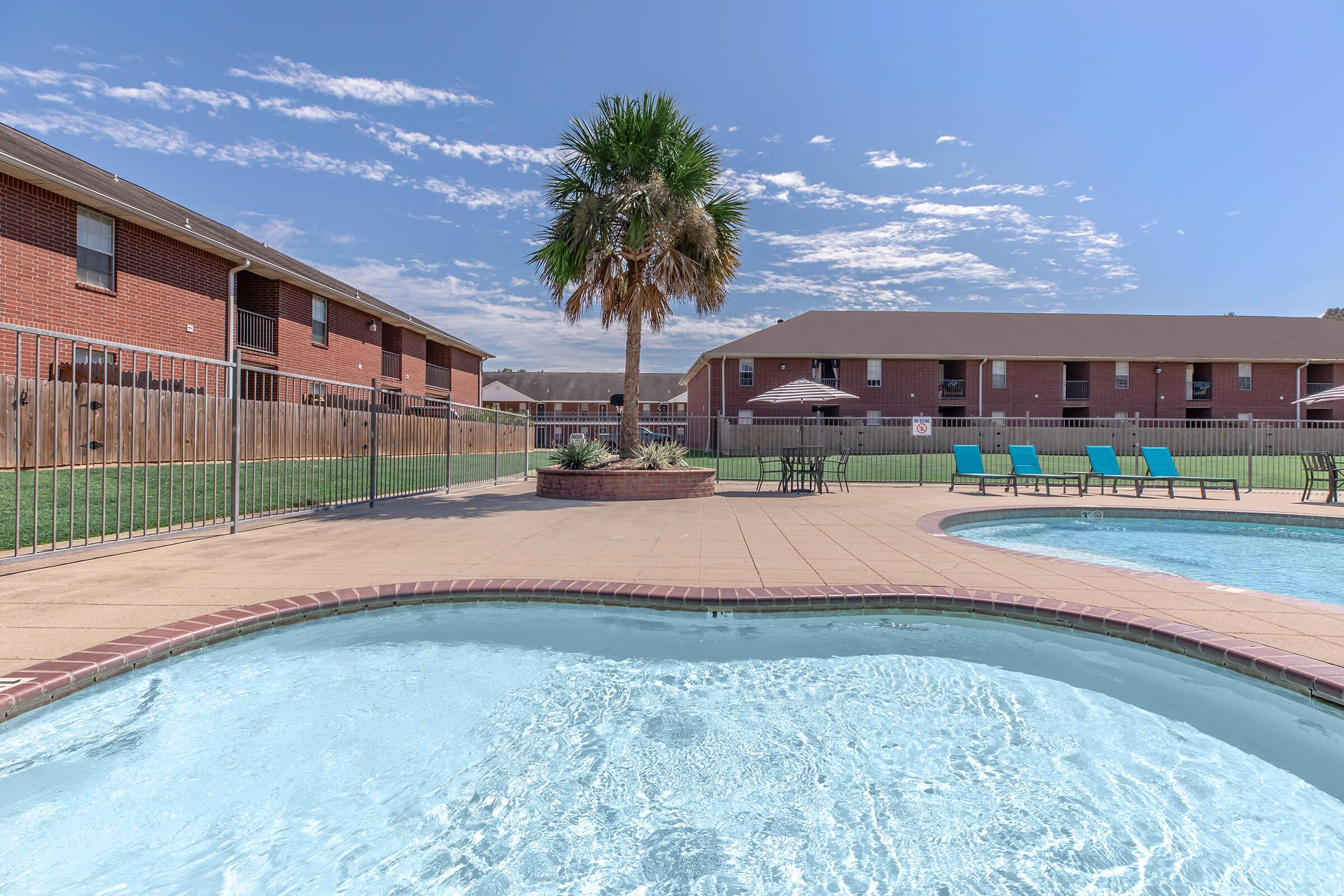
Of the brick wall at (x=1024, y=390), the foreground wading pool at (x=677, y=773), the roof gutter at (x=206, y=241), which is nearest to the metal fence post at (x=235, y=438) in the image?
the foreground wading pool at (x=677, y=773)

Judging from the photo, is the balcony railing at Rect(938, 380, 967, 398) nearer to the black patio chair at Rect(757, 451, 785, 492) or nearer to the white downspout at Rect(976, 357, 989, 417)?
the white downspout at Rect(976, 357, 989, 417)

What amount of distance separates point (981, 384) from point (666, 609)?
115 ft

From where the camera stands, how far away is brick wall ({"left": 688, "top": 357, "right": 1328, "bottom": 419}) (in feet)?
112

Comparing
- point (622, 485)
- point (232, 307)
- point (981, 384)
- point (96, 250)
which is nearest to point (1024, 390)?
point (981, 384)

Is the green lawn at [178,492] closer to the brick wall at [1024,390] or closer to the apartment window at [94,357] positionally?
the apartment window at [94,357]

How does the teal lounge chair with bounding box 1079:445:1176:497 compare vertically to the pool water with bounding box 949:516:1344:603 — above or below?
above

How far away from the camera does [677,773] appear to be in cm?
295

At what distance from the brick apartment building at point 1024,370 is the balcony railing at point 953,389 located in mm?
57

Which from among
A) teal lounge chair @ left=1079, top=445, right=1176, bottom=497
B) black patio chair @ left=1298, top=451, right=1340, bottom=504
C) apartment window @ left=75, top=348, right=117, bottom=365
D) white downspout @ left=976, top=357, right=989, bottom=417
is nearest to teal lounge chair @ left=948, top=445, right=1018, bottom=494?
teal lounge chair @ left=1079, top=445, right=1176, bottom=497

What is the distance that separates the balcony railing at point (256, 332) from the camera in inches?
720

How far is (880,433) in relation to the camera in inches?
1123

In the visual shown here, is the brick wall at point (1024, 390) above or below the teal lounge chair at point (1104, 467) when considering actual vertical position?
above

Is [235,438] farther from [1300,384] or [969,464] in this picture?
[1300,384]

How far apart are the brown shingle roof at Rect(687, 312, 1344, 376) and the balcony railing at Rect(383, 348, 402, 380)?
1585 cm
